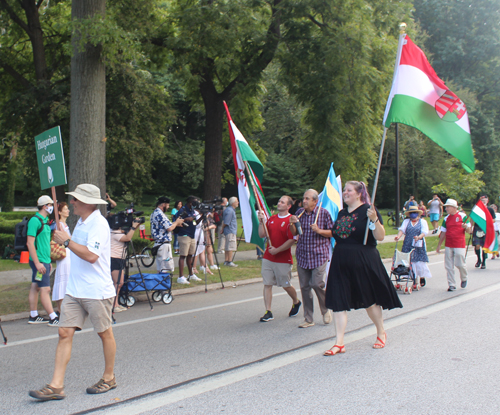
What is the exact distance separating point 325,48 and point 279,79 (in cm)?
251

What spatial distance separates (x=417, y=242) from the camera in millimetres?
10008

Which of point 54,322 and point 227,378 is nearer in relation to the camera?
point 227,378

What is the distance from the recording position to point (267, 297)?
726 centimetres

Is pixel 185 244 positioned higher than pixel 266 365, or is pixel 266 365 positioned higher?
pixel 185 244

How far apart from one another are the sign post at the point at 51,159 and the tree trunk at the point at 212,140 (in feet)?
41.4

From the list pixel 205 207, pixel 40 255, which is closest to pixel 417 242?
pixel 205 207

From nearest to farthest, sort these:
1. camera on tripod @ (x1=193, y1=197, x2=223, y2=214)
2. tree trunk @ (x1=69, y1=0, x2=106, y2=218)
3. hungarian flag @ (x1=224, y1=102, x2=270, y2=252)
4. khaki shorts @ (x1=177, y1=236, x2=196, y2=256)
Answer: hungarian flag @ (x1=224, y1=102, x2=270, y2=252), tree trunk @ (x1=69, y1=0, x2=106, y2=218), camera on tripod @ (x1=193, y1=197, x2=223, y2=214), khaki shorts @ (x1=177, y1=236, x2=196, y2=256)

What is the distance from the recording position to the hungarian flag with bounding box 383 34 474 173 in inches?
248

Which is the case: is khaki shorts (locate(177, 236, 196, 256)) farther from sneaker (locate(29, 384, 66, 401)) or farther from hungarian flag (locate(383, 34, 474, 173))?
sneaker (locate(29, 384, 66, 401))

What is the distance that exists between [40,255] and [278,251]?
3.44 m

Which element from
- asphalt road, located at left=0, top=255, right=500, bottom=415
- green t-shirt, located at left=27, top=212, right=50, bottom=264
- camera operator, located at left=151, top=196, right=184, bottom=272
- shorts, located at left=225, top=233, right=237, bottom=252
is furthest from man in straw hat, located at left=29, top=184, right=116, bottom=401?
shorts, located at left=225, top=233, right=237, bottom=252

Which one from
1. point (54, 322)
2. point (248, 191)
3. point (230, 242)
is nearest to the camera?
point (54, 322)

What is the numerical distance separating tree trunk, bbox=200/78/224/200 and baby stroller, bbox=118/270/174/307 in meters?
9.37

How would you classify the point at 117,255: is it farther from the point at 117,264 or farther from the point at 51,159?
the point at 51,159
